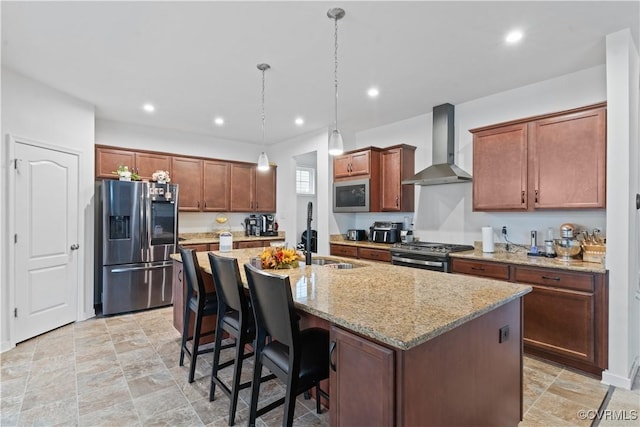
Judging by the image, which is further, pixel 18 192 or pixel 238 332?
pixel 18 192

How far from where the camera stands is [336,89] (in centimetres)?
343

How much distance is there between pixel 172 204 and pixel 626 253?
478 cm

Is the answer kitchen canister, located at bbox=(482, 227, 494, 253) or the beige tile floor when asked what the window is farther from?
the beige tile floor

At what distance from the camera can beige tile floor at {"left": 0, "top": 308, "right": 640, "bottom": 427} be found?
2.03 meters

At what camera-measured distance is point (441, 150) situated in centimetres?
402

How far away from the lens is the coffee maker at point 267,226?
19.4 feet

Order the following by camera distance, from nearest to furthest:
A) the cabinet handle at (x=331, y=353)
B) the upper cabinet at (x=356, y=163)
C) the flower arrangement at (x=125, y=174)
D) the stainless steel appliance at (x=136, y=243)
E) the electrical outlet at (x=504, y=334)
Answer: the cabinet handle at (x=331, y=353)
the electrical outlet at (x=504, y=334)
the stainless steel appliance at (x=136, y=243)
the flower arrangement at (x=125, y=174)
the upper cabinet at (x=356, y=163)

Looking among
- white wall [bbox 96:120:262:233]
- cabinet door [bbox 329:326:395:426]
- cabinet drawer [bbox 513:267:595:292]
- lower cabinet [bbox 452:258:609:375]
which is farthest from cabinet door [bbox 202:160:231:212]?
cabinet door [bbox 329:326:395:426]

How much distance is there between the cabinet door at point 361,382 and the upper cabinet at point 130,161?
4.39m

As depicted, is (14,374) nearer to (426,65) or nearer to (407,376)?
(407,376)

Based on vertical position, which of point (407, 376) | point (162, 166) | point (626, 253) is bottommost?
point (407, 376)

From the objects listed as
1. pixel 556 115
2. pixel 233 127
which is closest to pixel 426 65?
pixel 556 115

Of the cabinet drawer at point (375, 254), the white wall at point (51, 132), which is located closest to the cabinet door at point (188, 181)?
the white wall at point (51, 132)

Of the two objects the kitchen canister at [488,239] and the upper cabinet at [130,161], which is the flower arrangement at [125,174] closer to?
the upper cabinet at [130,161]
